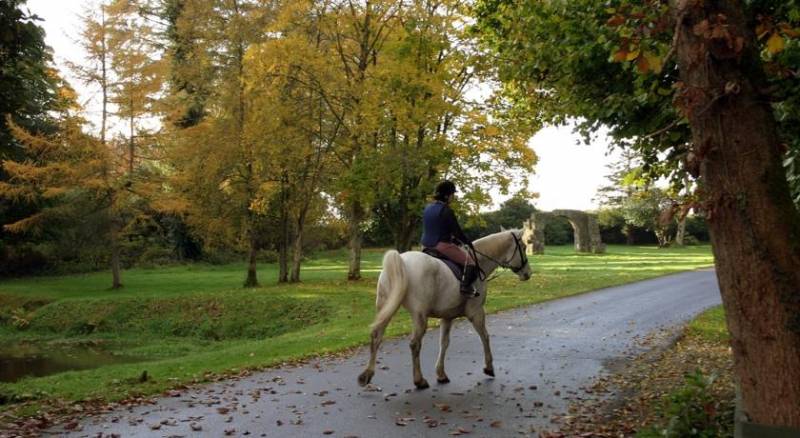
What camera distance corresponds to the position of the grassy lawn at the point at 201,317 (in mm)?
12758

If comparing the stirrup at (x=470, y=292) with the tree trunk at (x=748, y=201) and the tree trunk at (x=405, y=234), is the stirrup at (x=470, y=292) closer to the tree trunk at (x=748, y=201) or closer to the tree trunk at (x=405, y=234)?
the tree trunk at (x=748, y=201)

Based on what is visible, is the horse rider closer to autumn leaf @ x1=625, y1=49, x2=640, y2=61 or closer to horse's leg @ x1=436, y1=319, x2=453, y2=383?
horse's leg @ x1=436, y1=319, x2=453, y2=383

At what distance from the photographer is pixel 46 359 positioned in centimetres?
1880

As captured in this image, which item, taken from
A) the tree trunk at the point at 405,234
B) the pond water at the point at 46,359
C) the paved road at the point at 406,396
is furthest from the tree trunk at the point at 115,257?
the paved road at the point at 406,396

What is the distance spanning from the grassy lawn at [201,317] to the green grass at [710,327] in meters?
5.28

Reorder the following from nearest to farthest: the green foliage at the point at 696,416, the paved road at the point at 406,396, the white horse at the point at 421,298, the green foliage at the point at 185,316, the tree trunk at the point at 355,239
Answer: the green foliage at the point at 696,416
the paved road at the point at 406,396
the white horse at the point at 421,298
the green foliage at the point at 185,316
the tree trunk at the point at 355,239

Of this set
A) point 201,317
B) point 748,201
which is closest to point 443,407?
point 748,201

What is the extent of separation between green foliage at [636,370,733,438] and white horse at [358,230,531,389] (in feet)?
11.1

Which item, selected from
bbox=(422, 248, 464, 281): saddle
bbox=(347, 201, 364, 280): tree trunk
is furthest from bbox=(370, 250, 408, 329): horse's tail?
bbox=(347, 201, 364, 280): tree trunk

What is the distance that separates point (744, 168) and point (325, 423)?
16.0 ft

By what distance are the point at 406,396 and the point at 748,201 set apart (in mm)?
5205

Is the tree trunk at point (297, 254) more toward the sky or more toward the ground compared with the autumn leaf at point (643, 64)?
more toward the ground

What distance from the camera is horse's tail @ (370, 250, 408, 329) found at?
8.47m

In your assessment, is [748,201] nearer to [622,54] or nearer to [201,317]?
[622,54]
